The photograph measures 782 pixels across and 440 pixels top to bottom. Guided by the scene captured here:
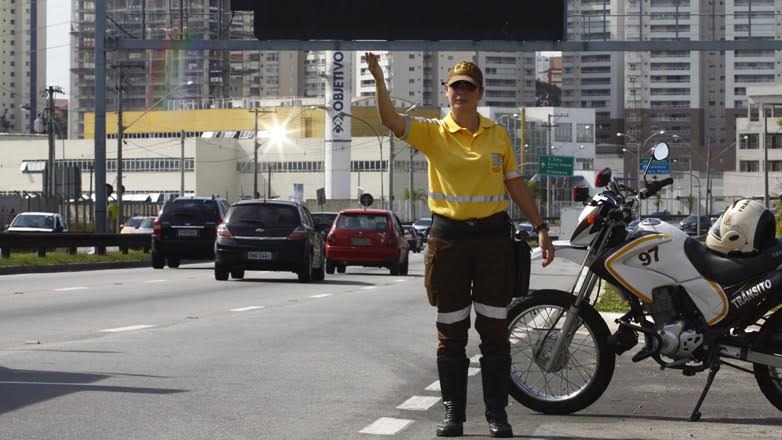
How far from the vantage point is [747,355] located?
8.97m

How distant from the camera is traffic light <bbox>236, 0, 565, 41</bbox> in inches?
1596

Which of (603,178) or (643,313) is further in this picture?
(603,178)

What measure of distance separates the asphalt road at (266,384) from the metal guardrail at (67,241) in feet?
64.0

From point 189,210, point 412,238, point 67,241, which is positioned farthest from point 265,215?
point 412,238

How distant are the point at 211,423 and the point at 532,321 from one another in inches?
78.9

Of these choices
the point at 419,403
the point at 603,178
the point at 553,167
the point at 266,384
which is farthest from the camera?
the point at 553,167

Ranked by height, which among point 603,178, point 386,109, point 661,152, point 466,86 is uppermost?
point 466,86

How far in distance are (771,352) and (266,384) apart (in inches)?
129

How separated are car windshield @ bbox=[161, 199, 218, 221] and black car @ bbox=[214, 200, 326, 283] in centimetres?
716

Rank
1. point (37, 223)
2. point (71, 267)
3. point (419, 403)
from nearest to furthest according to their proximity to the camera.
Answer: point (419, 403) < point (71, 267) < point (37, 223)

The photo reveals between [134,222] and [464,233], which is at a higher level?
[464,233]

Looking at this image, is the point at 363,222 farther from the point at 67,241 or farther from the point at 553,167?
the point at 553,167

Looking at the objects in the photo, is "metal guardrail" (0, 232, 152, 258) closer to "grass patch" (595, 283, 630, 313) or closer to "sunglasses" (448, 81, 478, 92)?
"grass patch" (595, 283, 630, 313)

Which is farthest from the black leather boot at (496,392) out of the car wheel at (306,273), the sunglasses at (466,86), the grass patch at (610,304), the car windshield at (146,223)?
the car windshield at (146,223)
